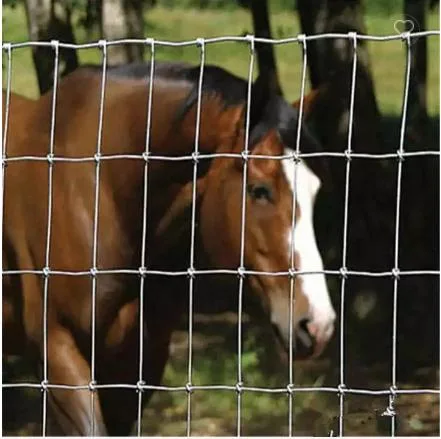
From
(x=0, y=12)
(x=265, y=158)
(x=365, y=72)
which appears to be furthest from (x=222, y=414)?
(x=0, y=12)

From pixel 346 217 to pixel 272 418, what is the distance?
40 centimetres

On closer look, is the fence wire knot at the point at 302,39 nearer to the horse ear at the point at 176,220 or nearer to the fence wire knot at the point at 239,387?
the horse ear at the point at 176,220

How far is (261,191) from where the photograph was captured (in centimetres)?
197

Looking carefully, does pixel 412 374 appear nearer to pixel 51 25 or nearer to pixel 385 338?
pixel 385 338

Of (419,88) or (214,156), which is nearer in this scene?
(214,156)

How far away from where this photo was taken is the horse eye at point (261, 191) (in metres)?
1.97

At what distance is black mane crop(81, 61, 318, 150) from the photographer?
6.49 feet

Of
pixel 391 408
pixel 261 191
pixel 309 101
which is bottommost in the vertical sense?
pixel 391 408

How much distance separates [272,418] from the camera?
2.02 m

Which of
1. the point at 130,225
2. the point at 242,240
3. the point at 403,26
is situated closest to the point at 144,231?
the point at 130,225

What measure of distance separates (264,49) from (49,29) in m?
0.40

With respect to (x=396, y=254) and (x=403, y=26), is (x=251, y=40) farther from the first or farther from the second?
(x=396, y=254)

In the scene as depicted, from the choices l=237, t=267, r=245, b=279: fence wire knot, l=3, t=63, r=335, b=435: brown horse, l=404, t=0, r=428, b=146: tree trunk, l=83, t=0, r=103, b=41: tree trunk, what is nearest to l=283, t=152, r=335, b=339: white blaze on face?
l=3, t=63, r=335, b=435: brown horse

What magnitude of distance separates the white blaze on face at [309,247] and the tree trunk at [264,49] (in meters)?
0.15
